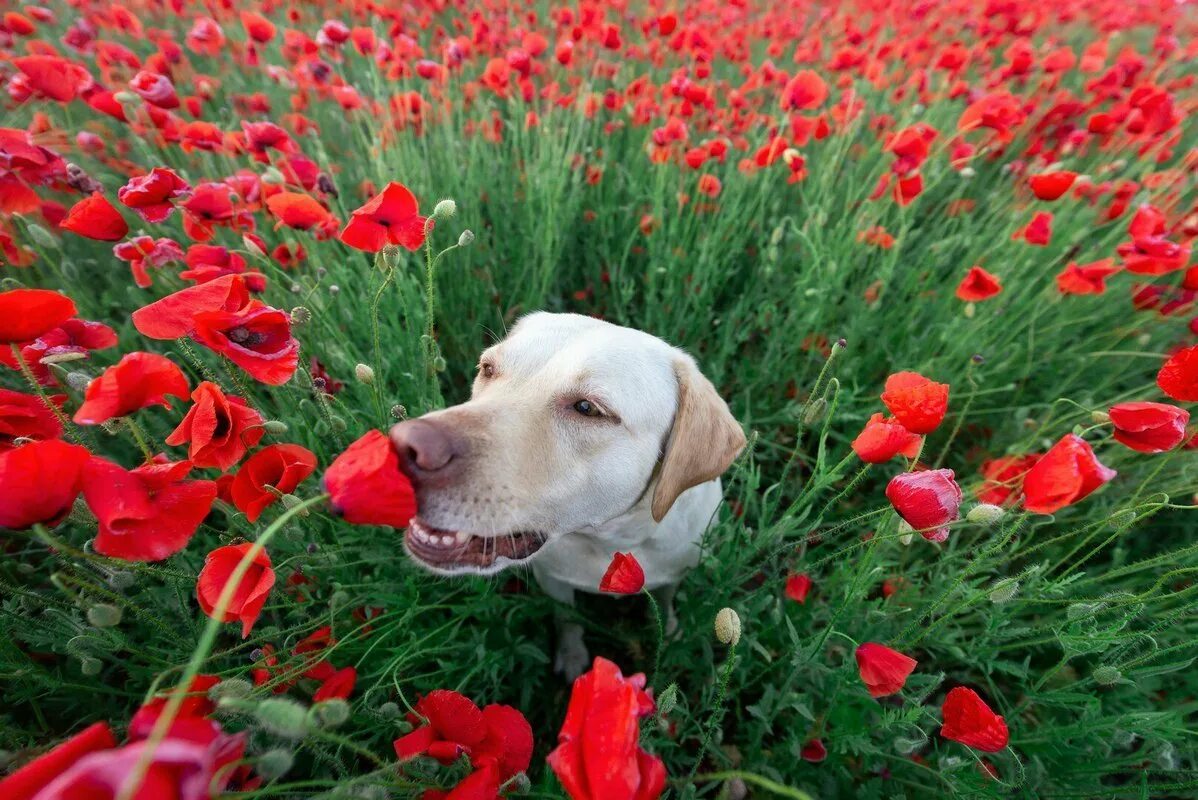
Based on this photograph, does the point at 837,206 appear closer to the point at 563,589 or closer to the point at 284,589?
the point at 563,589

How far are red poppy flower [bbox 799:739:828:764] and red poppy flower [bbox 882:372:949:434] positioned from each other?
1000 mm

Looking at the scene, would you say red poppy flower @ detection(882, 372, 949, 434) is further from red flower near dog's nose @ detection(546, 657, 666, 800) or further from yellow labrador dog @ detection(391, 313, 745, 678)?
red flower near dog's nose @ detection(546, 657, 666, 800)

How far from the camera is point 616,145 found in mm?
4027

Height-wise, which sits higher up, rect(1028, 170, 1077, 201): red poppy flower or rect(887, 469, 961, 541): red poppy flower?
rect(1028, 170, 1077, 201): red poppy flower

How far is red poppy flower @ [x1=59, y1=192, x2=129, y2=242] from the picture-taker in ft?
4.68

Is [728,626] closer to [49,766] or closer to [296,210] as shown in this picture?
[49,766]

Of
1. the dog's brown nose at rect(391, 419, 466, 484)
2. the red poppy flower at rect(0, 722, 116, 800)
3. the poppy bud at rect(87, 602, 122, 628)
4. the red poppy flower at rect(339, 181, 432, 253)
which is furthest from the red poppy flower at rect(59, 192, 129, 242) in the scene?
the red poppy flower at rect(0, 722, 116, 800)

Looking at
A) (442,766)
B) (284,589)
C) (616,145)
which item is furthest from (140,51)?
(442,766)

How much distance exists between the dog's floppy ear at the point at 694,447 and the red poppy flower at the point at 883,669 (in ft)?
1.89

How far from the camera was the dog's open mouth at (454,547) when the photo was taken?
1.38 metres

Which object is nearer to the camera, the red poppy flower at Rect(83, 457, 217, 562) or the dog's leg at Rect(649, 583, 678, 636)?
the red poppy flower at Rect(83, 457, 217, 562)

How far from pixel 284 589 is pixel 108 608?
2.32ft

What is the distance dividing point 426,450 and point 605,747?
642mm

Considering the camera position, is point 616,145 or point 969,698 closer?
point 969,698
